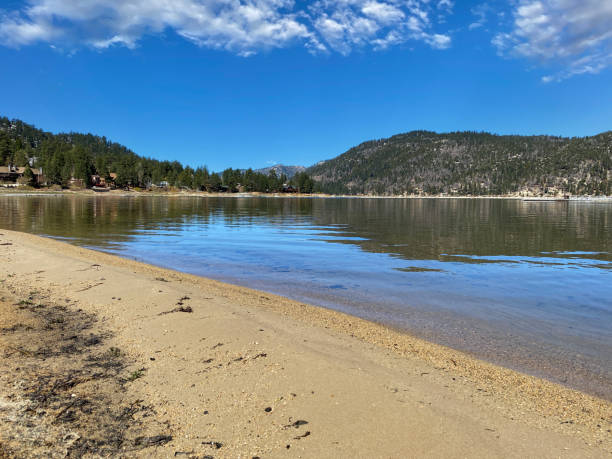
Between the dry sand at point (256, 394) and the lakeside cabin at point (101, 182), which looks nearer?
the dry sand at point (256, 394)

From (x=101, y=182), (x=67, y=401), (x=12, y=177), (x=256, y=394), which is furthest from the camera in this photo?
(x=101, y=182)

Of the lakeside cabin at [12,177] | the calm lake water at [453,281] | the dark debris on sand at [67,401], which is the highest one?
the lakeside cabin at [12,177]

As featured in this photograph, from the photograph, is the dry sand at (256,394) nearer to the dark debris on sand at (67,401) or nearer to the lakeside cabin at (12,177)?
the dark debris on sand at (67,401)

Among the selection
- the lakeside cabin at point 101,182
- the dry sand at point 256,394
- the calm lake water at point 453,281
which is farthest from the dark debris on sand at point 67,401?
the lakeside cabin at point 101,182

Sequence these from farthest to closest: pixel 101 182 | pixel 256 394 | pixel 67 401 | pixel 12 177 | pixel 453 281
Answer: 1. pixel 101 182
2. pixel 12 177
3. pixel 453 281
4. pixel 256 394
5. pixel 67 401

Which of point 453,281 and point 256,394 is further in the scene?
point 453,281

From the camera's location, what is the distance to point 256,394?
499 cm

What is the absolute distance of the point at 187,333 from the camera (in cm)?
725

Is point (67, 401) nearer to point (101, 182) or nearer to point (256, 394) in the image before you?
point (256, 394)

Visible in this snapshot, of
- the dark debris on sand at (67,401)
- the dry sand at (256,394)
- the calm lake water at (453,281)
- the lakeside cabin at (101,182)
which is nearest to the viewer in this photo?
the dark debris on sand at (67,401)

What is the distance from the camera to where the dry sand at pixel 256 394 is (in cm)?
401

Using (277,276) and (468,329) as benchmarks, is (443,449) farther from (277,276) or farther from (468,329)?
(277,276)

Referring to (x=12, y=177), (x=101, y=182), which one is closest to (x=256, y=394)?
(x=12, y=177)

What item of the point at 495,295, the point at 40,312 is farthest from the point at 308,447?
the point at 495,295
